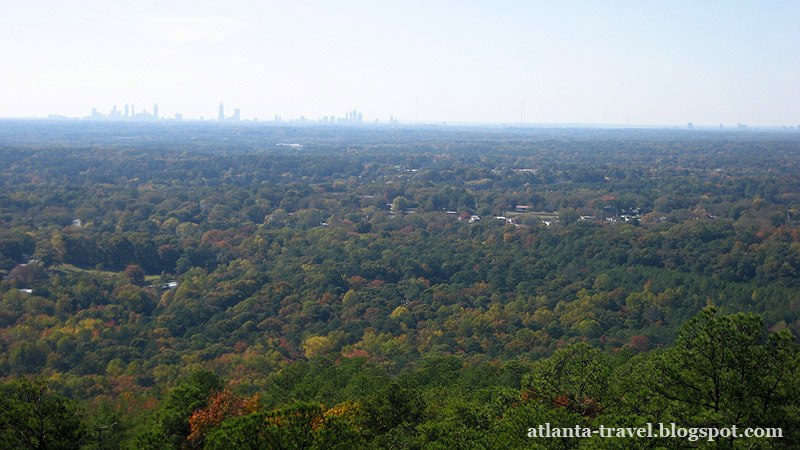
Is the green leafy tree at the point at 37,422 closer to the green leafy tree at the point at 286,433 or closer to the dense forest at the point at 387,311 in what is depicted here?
the dense forest at the point at 387,311

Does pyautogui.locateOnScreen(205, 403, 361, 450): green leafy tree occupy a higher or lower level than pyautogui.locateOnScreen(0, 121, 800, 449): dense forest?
higher

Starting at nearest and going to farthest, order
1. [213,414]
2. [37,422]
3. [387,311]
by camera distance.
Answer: [37,422] → [213,414] → [387,311]

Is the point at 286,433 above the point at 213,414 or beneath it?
above

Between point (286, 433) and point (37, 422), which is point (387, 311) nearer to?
point (286, 433)

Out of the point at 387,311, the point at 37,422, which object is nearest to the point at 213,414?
the point at 37,422

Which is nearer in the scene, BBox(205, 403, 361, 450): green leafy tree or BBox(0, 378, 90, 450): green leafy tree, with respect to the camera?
BBox(0, 378, 90, 450): green leafy tree

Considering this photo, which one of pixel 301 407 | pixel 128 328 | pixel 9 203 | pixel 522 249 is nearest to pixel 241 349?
pixel 128 328

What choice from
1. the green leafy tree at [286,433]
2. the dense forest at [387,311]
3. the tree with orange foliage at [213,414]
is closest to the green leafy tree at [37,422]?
the dense forest at [387,311]

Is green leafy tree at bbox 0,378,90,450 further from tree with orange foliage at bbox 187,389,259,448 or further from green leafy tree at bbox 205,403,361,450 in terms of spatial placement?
tree with orange foliage at bbox 187,389,259,448

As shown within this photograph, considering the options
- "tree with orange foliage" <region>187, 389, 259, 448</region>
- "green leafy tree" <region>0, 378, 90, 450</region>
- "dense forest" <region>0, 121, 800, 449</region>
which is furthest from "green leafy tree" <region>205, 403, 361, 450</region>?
"tree with orange foliage" <region>187, 389, 259, 448</region>
